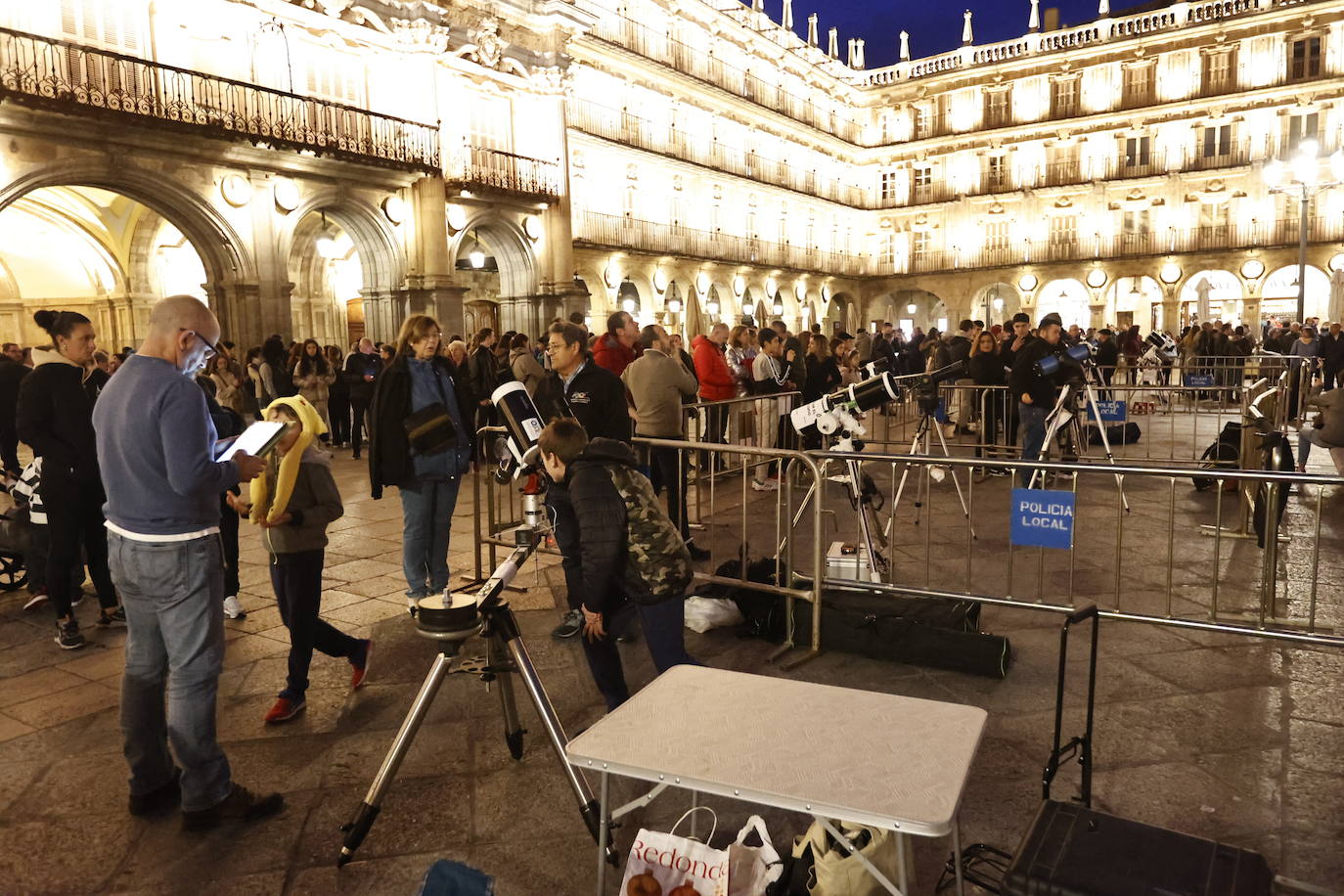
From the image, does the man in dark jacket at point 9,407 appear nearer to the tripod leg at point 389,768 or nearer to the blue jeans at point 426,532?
the blue jeans at point 426,532

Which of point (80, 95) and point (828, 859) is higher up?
point (80, 95)

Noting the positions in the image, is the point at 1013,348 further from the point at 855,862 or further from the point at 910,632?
the point at 855,862

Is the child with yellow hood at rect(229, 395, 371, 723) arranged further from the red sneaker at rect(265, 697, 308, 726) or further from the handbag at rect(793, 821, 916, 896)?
the handbag at rect(793, 821, 916, 896)

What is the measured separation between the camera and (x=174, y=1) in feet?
47.5

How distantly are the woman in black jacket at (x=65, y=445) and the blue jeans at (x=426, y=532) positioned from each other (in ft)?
5.45

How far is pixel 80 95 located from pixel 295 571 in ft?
40.0

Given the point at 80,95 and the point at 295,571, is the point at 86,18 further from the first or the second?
the point at 295,571

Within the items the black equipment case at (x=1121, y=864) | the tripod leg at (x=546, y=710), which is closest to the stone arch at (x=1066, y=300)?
the tripod leg at (x=546, y=710)

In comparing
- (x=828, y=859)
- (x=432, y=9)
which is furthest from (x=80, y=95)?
(x=828, y=859)

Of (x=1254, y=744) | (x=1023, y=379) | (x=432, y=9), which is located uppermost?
(x=432, y=9)

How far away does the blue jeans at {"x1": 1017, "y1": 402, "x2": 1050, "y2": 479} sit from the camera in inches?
362

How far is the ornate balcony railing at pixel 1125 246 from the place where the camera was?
32.9 m

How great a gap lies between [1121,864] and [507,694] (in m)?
2.18

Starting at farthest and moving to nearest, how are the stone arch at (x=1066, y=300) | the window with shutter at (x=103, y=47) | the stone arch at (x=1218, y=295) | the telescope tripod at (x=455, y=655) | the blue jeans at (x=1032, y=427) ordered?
1. the stone arch at (x=1066, y=300)
2. the stone arch at (x=1218, y=295)
3. the window with shutter at (x=103, y=47)
4. the blue jeans at (x=1032, y=427)
5. the telescope tripod at (x=455, y=655)
